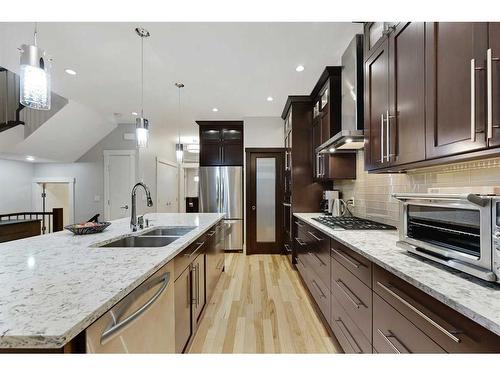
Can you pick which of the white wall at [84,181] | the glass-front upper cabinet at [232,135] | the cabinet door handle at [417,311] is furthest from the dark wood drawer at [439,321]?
the white wall at [84,181]

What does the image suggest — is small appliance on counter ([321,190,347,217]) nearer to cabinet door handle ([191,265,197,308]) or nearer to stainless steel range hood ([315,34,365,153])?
stainless steel range hood ([315,34,365,153])

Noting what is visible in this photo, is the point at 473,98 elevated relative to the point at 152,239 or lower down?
elevated

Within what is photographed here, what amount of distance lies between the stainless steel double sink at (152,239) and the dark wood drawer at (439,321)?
162 centimetres

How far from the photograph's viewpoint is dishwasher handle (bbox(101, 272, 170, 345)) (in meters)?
0.78

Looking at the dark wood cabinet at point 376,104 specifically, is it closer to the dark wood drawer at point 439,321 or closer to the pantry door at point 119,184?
the dark wood drawer at point 439,321

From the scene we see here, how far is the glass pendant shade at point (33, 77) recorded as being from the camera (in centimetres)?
126

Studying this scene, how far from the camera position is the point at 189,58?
2824 millimetres

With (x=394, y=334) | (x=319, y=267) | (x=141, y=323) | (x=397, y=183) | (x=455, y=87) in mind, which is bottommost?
(x=319, y=267)

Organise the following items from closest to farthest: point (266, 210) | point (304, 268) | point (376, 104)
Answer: point (376, 104), point (304, 268), point (266, 210)

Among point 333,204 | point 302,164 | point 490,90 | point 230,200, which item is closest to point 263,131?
point 302,164

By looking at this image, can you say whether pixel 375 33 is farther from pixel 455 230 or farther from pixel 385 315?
pixel 385 315


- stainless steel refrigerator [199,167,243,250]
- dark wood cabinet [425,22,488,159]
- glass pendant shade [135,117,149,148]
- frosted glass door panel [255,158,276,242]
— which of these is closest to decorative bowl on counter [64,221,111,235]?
glass pendant shade [135,117,149,148]

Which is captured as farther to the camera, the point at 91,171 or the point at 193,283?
the point at 91,171

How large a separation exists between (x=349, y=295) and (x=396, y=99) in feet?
4.53
